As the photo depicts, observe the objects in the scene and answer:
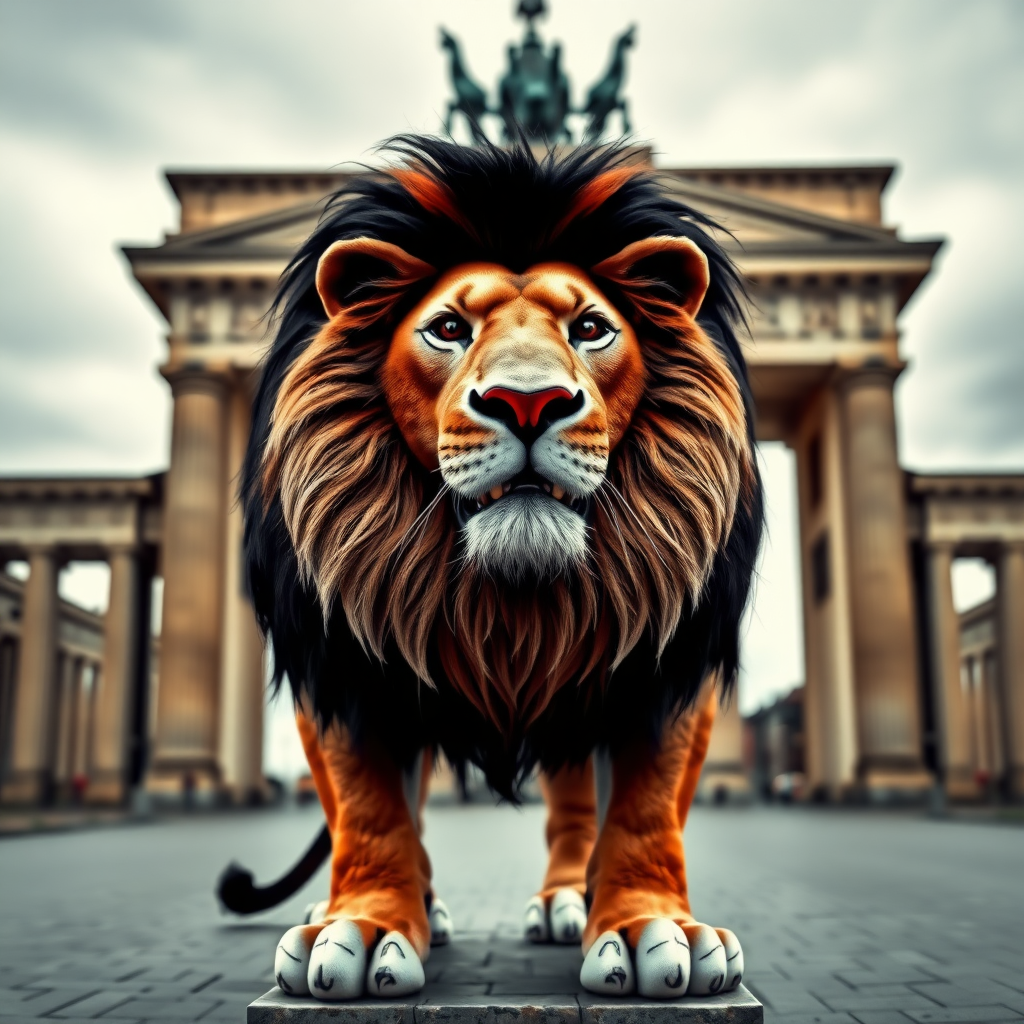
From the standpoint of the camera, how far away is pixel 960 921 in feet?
20.0

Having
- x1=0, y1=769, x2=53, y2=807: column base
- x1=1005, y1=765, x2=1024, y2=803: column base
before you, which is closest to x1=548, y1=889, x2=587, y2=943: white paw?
x1=1005, y1=765, x2=1024, y2=803: column base

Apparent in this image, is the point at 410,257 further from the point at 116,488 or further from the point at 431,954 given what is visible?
the point at 116,488

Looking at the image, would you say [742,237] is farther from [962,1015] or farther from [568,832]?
[962,1015]

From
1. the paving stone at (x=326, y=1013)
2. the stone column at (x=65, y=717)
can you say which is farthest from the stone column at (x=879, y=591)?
the stone column at (x=65, y=717)

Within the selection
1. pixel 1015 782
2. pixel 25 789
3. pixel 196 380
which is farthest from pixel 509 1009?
pixel 25 789

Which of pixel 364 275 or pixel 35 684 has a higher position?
pixel 35 684

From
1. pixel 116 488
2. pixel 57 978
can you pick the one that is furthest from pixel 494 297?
pixel 116 488

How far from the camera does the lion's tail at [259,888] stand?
15.5ft

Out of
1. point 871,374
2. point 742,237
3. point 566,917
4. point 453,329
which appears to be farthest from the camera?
point 742,237

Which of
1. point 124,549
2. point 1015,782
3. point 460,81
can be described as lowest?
point 1015,782

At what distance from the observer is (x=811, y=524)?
39594 mm

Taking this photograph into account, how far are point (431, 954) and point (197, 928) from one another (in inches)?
92.1

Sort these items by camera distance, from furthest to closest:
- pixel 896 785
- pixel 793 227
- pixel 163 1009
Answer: pixel 793 227, pixel 896 785, pixel 163 1009

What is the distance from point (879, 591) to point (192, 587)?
19092 mm
